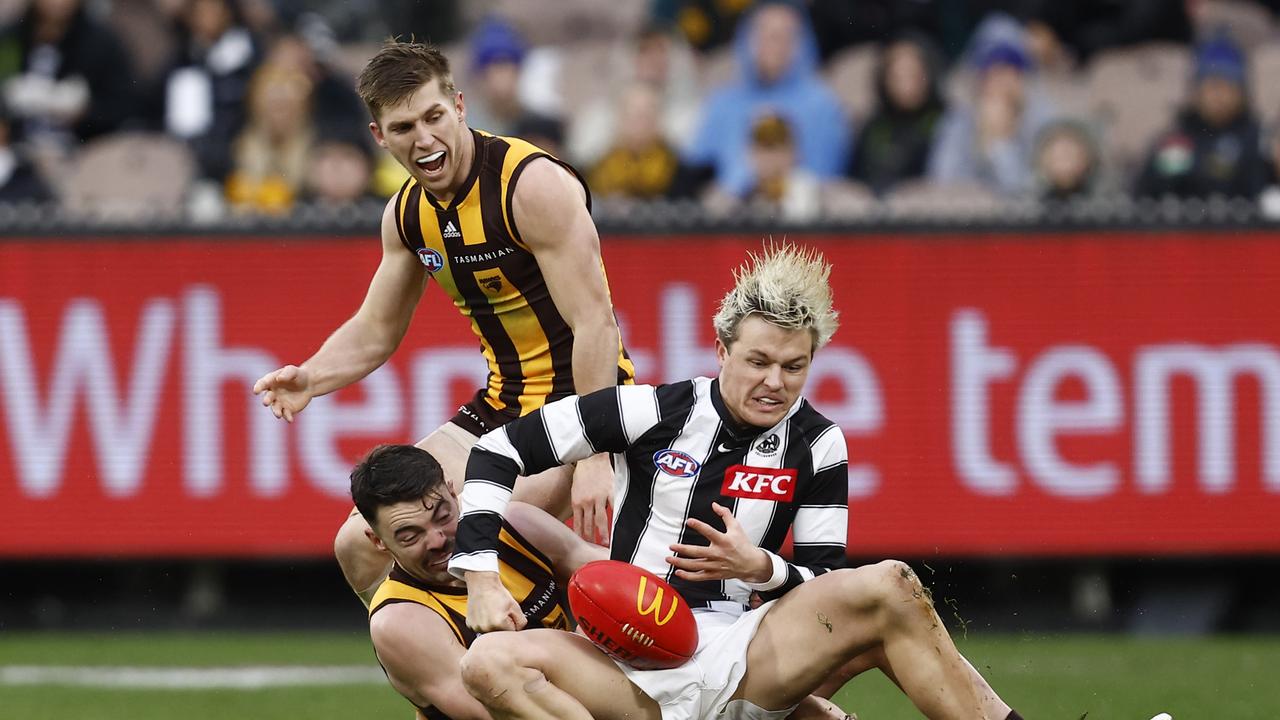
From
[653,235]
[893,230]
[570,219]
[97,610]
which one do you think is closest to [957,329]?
[893,230]

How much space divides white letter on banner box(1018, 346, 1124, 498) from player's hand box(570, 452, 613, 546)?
3.98m

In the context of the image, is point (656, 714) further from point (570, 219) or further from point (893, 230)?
A: point (893, 230)

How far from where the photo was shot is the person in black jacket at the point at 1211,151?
9.89 m

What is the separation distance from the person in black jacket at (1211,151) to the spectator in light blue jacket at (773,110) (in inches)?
71.3

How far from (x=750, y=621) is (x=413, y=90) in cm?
191

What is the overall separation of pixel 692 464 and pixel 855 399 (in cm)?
407

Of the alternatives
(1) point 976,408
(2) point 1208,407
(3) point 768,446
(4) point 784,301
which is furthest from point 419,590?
(2) point 1208,407

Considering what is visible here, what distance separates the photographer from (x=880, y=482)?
29.9ft

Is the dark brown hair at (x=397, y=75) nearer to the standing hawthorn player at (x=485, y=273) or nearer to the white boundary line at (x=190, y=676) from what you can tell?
the standing hawthorn player at (x=485, y=273)

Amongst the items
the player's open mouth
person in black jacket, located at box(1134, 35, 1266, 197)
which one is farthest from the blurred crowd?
the player's open mouth

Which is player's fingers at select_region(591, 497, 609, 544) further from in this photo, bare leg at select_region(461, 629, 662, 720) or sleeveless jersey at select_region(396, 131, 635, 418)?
sleeveless jersey at select_region(396, 131, 635, 418)

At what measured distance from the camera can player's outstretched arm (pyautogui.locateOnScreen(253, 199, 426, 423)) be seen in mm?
6070

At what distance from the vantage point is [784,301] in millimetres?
5047

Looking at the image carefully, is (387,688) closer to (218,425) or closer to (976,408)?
(218,425)
